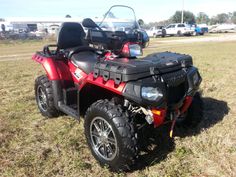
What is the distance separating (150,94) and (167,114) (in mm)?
461

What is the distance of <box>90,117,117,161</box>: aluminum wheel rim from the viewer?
321cm

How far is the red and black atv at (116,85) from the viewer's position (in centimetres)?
294

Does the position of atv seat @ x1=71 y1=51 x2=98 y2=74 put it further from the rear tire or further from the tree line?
the tree line

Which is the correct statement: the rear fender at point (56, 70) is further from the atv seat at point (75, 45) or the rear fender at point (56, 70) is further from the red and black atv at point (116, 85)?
the atv seat at point (75, 45)

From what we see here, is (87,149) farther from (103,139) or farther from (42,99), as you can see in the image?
(42,99)

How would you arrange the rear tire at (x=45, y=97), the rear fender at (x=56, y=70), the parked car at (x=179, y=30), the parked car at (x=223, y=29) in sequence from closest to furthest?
the rear fender at (x=56, y=70), the rear tire at (x=45, y=97), the parked car at (x=179, y=30), the parked car at (x=223, y=29)

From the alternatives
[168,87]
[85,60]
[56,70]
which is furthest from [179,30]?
[168,87]

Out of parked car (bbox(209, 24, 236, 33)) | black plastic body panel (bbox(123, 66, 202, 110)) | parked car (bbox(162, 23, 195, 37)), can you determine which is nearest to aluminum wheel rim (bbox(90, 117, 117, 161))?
black plastic body panel (bbox(123, 66, 202, 110))

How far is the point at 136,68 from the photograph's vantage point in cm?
295

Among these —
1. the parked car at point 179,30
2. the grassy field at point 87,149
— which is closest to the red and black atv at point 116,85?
the grassy field at point 87,149

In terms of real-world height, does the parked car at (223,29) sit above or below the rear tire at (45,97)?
above

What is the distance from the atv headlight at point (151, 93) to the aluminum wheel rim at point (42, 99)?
2352mm

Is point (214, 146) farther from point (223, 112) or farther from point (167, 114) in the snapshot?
point (223, 112)

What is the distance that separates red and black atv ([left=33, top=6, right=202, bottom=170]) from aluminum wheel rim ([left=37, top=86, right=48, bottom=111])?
0.08 meters
